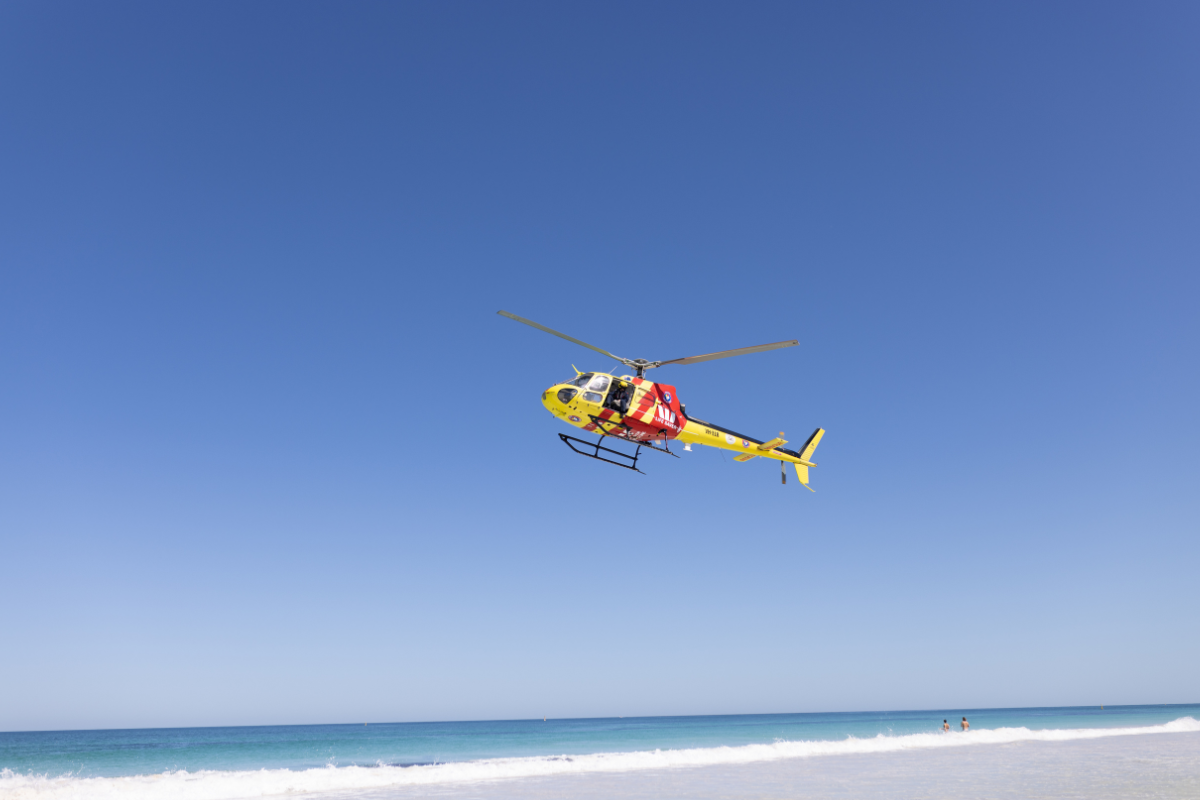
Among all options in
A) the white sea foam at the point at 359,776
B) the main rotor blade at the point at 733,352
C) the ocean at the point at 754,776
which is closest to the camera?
the main rotor blade at the point at 733,352

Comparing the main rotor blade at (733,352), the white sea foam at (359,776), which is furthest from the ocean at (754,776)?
the main rotor blade at (733,352)

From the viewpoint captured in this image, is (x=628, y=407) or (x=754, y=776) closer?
(x=628, y=407)

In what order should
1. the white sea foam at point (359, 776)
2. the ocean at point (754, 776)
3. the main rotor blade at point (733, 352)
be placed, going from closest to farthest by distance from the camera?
the main rotor blade at point (733, 352), the ocean at point (754, 776), the white sea foam at point (359, 776)

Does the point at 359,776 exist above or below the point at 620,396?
below

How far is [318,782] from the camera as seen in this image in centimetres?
2512

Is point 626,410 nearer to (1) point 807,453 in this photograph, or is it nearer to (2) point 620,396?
(2) point 620,396

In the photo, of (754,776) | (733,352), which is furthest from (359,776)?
(733,352)

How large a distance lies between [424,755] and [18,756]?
115 ft

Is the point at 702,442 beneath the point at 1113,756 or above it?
above

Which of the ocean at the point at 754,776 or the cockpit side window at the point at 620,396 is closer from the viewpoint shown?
the cockpit side window at the point at 620,396

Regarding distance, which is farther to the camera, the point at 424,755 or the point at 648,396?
the point at 424,755

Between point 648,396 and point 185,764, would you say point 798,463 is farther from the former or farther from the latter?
point 185,764

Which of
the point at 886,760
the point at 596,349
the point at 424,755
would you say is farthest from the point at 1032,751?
the point at 424,755

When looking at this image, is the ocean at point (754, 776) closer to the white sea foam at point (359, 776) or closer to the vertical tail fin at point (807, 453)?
the white sea foam at point (359, 776)
